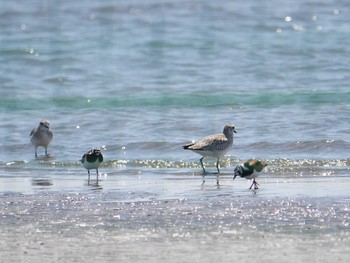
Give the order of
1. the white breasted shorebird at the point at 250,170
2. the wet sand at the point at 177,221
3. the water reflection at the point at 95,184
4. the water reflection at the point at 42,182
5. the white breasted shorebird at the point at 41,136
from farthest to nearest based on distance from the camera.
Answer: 1. the white breasted shorebird at the point at 41,136
2. the water reflection at the point at 42,182
3. the water reflection at the point at 95,184
4. the white breasted shorebird at the point at 250,170
5. the wet sand at the point at 177,221

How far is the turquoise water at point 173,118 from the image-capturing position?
365 inches

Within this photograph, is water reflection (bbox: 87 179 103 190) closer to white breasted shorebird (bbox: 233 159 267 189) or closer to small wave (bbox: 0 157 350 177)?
small wave (bbox: 0 157 350 177)

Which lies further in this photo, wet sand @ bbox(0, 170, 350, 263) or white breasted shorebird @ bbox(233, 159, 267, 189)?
white breasted shorebird @ bbox(233, 159, 267, 189)

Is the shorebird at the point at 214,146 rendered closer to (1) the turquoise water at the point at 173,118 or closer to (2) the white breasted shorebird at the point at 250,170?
(1) the turquoise water at the point at 173,118

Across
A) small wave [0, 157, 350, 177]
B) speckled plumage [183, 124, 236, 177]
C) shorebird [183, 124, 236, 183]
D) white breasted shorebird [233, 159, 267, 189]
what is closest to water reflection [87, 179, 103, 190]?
small wave [0, 157, 350, 177]

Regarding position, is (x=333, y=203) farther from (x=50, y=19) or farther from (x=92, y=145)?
(x=50, y=19)

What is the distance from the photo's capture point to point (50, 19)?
33.0 m

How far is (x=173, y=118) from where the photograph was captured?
1838 cm

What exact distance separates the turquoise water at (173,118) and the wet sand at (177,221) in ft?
0.08

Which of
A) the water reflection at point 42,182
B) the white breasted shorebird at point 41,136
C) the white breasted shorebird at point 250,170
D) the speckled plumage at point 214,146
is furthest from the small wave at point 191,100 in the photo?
the white breasted shorebird at point 250,170

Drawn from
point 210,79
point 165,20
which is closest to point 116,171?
point 210,79

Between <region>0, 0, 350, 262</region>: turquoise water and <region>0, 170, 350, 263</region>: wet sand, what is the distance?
0.03 m

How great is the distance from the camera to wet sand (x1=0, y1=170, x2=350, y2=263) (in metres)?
8.15

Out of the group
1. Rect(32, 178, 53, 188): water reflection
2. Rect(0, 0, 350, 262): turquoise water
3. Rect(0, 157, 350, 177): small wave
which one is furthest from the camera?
Rect(0, 157, 350, 177): small wave
